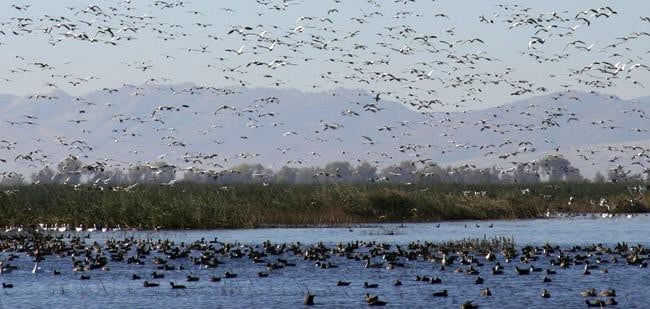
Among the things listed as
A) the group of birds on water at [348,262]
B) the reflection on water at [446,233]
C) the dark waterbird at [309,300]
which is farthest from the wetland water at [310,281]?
the reflection on water at [446,233]

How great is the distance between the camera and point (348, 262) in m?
43.2

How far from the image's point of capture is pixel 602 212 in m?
77.0

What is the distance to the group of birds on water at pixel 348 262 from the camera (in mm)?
36719

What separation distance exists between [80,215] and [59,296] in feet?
82.3

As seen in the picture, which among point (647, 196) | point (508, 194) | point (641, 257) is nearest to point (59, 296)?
point (641, 257)

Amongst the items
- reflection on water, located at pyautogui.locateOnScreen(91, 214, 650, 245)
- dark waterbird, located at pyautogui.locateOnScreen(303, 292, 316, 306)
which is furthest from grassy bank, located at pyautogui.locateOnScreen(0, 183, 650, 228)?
dark waterbird, located at pyautogui.locateOnScreen(303, 292, 316, 306)

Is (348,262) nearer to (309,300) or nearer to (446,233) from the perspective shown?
(309,300)

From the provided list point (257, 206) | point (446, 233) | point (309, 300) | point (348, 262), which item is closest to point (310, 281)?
point (348, 262)

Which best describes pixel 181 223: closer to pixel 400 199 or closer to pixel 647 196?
pixel 400 199

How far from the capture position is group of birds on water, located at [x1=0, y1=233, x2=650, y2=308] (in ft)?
120

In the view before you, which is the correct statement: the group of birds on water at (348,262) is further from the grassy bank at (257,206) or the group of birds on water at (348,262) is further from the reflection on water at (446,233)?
the grassy bank at (257,206)

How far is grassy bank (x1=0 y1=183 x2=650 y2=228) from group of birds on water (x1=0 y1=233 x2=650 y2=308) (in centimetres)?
894

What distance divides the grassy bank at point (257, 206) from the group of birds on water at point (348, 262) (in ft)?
29.3

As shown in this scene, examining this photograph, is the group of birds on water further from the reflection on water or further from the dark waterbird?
the reflection on water
